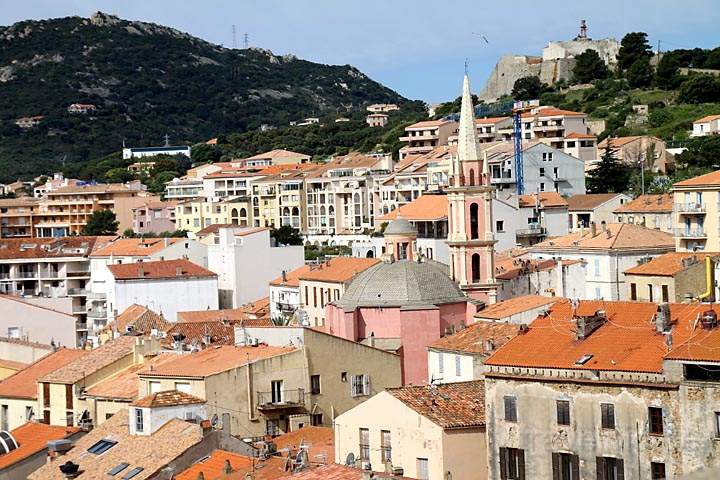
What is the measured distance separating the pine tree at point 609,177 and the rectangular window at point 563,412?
8176 centimetres

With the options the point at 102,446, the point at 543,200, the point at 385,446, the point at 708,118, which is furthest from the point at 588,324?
the point at 708,118

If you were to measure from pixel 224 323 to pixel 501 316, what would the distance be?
17361 millimetres

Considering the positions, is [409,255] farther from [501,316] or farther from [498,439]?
[498,439]

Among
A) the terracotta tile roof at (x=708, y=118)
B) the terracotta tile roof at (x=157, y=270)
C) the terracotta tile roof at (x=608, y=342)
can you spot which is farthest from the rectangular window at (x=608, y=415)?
the terracotta tile roof at (x=708, y=118)

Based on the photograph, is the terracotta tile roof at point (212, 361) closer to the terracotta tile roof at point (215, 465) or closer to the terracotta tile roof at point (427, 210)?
the terracotta tile roof at point (215, 465)

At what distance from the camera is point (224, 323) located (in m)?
69.8

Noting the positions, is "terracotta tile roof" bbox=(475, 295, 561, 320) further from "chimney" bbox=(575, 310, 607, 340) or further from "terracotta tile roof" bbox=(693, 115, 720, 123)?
"terracotta tile roof" bbox=(693, 115, 720, 123)

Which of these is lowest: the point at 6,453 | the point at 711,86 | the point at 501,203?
the point at 6,453

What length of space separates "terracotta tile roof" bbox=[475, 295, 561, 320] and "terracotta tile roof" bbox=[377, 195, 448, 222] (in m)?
34.6

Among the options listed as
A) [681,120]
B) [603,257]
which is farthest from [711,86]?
[603,257]

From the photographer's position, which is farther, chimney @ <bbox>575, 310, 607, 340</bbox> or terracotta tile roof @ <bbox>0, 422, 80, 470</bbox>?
terracotta tile roof @ <bbox>0, 422, 80, 470</bbox>

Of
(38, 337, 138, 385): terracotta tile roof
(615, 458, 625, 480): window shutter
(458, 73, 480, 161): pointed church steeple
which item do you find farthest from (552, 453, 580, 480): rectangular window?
(458, 73, 480, 161): pointed church steeple

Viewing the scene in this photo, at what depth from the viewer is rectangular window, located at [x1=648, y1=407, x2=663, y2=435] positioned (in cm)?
3291

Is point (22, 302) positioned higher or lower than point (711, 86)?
lower
